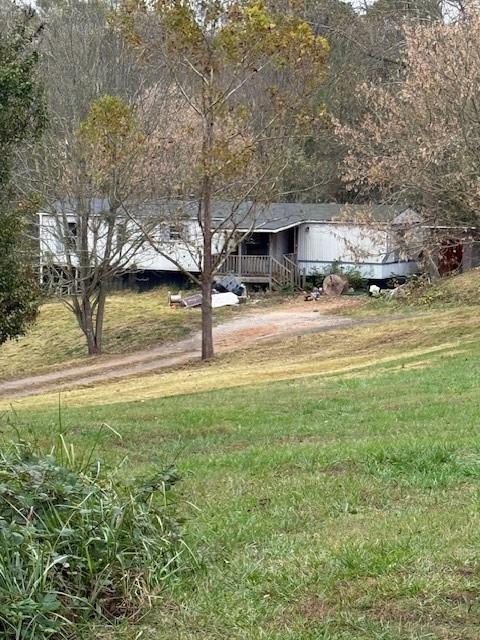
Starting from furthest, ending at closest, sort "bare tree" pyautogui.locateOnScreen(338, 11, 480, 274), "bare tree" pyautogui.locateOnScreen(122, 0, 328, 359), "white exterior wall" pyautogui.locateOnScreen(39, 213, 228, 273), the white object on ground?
the white object on ground, "white exterior wall" pyautogui.locateOnScreen(39, 213, 228, 273), "bare tree" pyautogui.locateOnScreen(122, 0, 328, 359), "bare tree" pyautogui.locateOnScreen(338, 11, 480, 274)

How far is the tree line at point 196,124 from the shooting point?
2220cm

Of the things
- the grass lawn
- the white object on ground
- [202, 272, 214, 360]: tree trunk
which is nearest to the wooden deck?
the white object on ground

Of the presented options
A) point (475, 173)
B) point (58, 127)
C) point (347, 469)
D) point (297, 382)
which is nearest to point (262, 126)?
point (58, 127)

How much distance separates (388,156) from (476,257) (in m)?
21.7

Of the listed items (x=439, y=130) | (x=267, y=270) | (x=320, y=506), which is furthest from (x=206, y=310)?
(x=320, y=506)

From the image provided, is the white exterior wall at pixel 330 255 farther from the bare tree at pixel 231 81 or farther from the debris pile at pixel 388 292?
the bare tree at pixel 231 81

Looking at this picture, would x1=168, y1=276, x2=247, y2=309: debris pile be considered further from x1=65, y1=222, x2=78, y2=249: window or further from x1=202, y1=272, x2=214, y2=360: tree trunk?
x1=202, y1=272, x2=214, y2=360: tree trunk

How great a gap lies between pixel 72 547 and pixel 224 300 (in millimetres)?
37332

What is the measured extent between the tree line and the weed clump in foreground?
34.7 feet

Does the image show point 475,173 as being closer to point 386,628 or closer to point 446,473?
point 446,473

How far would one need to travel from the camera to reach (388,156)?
24812mm

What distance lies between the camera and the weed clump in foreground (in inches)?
148

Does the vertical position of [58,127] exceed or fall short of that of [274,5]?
it falls short

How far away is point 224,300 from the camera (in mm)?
41531
